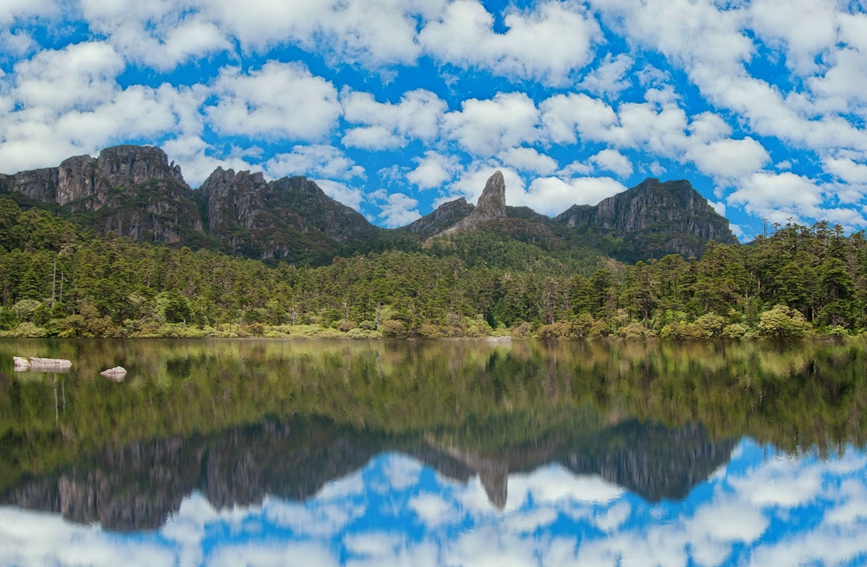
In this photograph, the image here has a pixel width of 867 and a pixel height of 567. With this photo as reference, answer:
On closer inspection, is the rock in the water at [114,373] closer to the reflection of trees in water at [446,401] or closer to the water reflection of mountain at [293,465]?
the reflection of trees in water at [446,401]

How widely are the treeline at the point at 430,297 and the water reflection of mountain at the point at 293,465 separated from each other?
199ft

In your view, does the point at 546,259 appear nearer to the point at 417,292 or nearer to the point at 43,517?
the point at 417,292

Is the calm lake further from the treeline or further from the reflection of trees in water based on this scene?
the treeline

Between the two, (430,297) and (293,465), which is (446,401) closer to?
(293,465)

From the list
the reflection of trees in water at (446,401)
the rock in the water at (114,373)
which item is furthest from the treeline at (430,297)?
the rock in the water at (114,373)

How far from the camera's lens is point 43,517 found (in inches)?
457

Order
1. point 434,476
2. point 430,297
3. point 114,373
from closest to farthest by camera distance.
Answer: point 434,476 → point 114,373 → point 430,297

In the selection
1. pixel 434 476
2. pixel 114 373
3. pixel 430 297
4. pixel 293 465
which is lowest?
pixel 434 476

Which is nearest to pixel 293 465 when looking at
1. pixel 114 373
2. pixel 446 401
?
pixel 446 401

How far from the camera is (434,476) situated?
1475cm

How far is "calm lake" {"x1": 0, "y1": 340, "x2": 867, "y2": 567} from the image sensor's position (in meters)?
10.5

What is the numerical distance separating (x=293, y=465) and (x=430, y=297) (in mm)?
95672

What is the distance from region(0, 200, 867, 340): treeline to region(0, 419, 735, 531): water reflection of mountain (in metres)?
60.6

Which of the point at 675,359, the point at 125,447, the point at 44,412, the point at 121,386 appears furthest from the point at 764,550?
the point at 675,359
